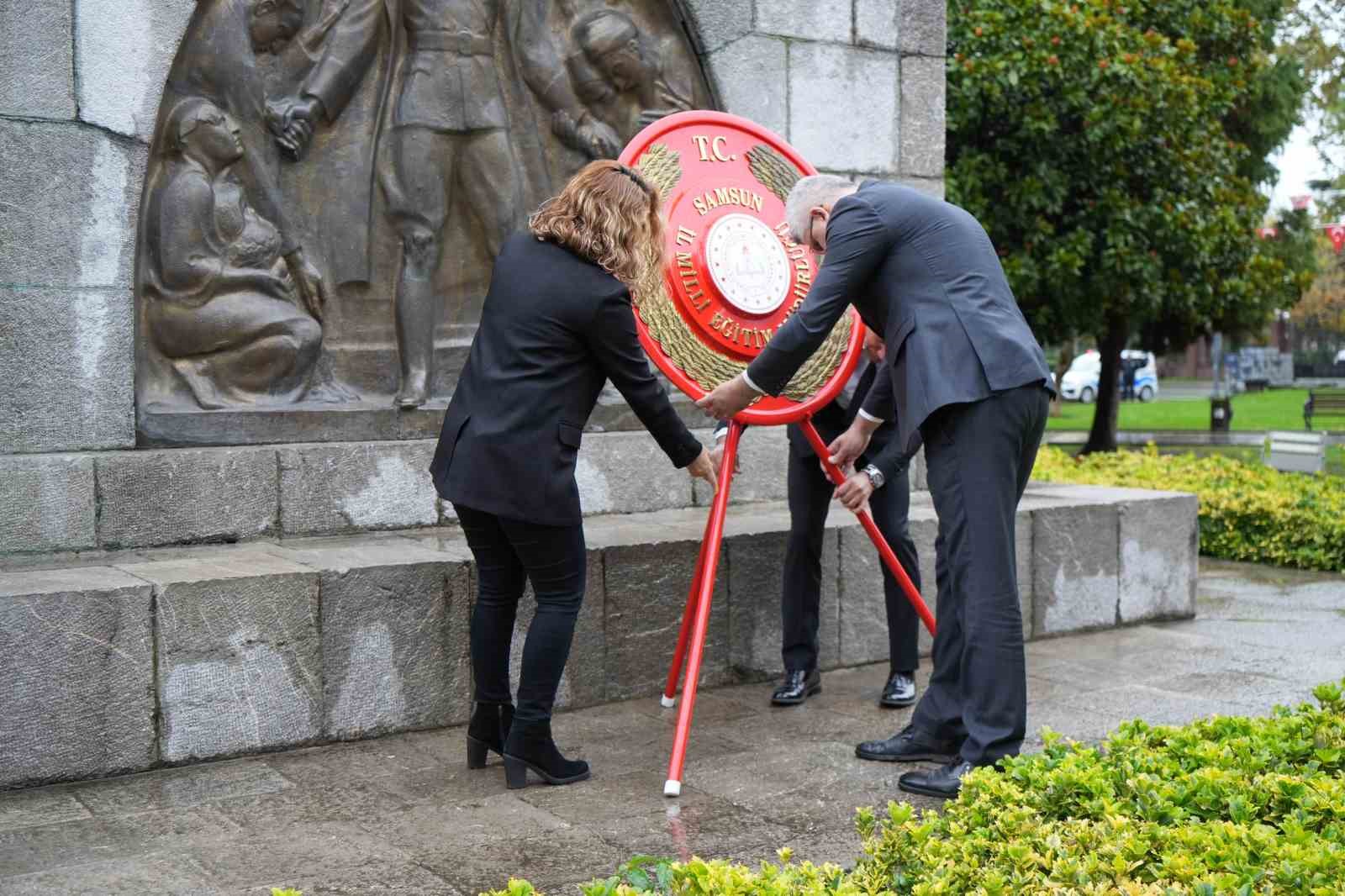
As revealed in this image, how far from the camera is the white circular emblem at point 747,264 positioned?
4738 millimetres

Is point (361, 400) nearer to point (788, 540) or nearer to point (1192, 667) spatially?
point (788, 540)

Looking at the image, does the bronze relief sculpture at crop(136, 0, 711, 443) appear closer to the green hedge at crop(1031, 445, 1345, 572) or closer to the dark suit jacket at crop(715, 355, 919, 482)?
the dark suit jacket at crop(715, 355, 919, 482)

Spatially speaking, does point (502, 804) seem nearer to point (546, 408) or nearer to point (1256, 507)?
point (546, 408)

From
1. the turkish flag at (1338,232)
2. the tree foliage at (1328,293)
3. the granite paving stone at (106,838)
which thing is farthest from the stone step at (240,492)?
the tree foliage at (1328,293)

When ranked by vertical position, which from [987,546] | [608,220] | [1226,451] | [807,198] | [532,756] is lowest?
[1226,451]

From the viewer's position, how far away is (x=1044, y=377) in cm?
425

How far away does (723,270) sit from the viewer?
4738 millimetres

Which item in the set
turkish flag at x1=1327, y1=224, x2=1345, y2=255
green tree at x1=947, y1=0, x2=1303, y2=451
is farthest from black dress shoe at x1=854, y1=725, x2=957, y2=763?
turkish flag at x1=1327, y1=224, x2=1345, y2=255

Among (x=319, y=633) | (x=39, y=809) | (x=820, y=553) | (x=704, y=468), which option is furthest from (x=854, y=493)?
(x=39, y=809)

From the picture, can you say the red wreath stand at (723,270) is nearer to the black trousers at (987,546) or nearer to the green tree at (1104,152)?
the black trousers at (987,546)

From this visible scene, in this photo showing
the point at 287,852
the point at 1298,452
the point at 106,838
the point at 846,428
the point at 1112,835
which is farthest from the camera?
the point at 1298,452

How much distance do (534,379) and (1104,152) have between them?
11370mm

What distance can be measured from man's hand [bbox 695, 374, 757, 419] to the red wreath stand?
0.11 metres

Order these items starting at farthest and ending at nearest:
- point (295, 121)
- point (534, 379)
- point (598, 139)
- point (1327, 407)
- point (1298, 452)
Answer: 1. point (1327, 407)
2. point (1298, 452)
3. point (598, 139)
4. point (295, 121)
5. point (534, 379)
